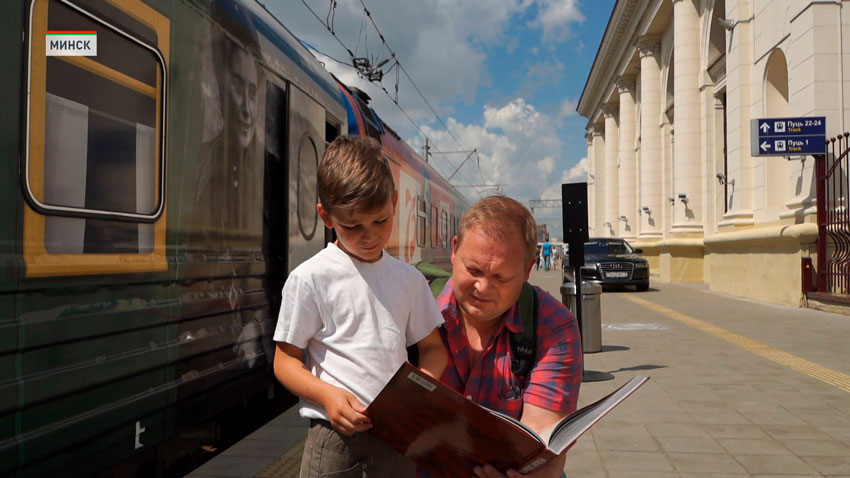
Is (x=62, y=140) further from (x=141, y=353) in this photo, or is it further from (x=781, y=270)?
(x=781, y=270)

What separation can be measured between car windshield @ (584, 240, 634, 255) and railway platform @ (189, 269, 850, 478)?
9052mm

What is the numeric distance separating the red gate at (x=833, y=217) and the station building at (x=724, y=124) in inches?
11.9

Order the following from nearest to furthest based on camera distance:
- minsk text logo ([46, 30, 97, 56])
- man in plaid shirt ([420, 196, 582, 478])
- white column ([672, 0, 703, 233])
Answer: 1. man in plaid shirt ([420, 196, 582, 478])
2. minsk text logo ([46, 30, 97, 56])
3. white column ([672, 0, 703, 233])

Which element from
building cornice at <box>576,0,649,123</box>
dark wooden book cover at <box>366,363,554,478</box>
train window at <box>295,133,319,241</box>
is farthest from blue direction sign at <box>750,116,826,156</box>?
building cornice at <box>576,0,649,123</box>

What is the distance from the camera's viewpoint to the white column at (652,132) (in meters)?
26.8

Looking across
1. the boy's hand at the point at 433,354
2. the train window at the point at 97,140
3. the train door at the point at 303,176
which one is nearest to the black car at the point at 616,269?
the train door at the point at 303,176

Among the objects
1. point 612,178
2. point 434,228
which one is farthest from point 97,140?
point 612,178

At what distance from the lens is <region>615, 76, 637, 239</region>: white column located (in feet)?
108

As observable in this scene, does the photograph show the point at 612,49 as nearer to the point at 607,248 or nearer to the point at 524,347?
the point at 607,248

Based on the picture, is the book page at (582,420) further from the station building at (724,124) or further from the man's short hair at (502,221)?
the station building at (724,124)

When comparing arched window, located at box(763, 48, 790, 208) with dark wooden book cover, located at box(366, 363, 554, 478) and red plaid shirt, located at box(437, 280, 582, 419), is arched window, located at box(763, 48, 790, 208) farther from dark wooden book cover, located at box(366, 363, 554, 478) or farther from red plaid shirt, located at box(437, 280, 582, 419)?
dark wooden book cover, located at box(366, 363, 554, 478)

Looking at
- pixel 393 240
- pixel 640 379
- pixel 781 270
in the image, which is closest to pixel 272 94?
pixel 640 379

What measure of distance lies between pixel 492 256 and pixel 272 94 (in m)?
3.02

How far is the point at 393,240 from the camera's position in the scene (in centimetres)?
832
